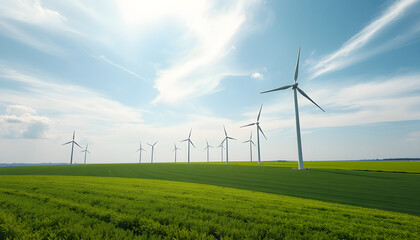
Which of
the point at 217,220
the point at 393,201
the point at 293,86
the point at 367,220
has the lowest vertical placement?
the point at 393,201

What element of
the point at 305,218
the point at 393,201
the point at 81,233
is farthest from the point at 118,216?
the point at 393,201

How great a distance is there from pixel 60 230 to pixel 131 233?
243 cm

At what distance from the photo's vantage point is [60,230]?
6484 millimetres

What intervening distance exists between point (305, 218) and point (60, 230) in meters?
9.69

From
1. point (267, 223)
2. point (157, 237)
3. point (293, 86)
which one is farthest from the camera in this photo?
point (293, 86)

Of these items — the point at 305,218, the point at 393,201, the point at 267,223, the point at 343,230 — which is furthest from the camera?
the point at 393,201

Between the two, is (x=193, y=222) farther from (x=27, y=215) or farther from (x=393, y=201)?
(x=393, y=201)

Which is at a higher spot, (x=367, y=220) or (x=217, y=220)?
(x=217, y=220)

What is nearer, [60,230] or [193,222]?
[60,230]

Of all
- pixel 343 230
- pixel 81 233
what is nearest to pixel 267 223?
pixel 343 230

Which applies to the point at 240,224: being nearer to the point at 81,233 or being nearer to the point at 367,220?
the point at 81,233

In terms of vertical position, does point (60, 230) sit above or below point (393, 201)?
above

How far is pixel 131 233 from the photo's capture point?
6.39 metres

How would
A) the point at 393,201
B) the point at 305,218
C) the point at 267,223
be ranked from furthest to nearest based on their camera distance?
the point at 393,201
the point at 305,218
the point at 267,223
